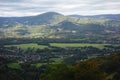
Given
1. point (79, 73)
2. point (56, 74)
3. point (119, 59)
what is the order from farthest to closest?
point (119, 59) → point (56, 74) → point (79, 73)

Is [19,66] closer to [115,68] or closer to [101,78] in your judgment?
[115,68]

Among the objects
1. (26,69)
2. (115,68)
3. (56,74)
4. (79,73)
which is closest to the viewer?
(79,73)

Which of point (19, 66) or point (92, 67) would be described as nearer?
point (92, 67)

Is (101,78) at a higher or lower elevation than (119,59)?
higher

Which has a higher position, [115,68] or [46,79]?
[46,79]

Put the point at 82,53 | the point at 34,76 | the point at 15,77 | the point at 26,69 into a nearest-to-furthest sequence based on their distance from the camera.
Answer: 1. the point at 15,77
2. the point at 34,76
3. the point at 26,69
4. the point at 82,53

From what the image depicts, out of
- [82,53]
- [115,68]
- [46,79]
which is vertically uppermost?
[46,79]

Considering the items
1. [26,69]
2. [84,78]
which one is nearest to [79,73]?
[84,78]

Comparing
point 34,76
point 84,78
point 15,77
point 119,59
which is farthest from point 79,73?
point 34,76

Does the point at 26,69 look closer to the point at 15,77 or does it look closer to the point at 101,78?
the point at 15,77
